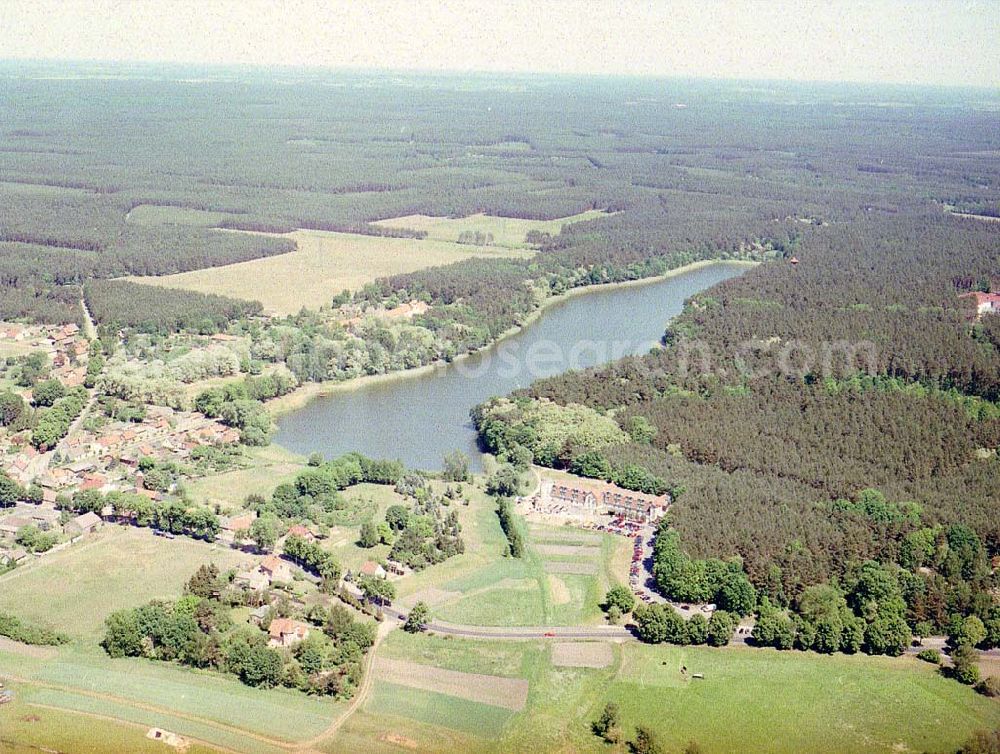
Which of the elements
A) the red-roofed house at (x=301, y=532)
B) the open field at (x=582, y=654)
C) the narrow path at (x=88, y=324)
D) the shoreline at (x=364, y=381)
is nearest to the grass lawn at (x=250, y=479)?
the red-roofed house at (x=301, y=532)

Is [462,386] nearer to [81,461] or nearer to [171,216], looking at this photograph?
[81,461]

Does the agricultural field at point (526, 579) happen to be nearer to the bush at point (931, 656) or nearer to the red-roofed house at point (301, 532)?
the red-roofed house at point (301, 532)

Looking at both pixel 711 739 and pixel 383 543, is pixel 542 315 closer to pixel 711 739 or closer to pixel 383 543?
pixel 383 543

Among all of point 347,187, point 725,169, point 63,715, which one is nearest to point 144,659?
point 63,715

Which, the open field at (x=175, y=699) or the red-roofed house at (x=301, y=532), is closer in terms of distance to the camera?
the open field at (x=175, y=699)

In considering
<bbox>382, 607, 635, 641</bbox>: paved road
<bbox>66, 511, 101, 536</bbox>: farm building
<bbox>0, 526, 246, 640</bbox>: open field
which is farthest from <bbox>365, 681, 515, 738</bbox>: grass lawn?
<bbox>66, 511, 101, 536</bbox>: farm building
